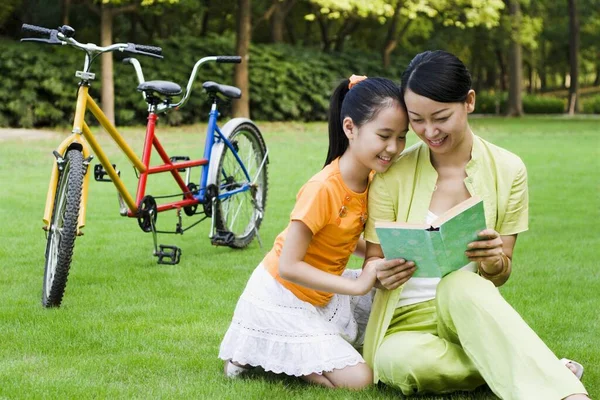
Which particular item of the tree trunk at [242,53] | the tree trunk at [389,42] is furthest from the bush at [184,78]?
the tree trunk at [242,53]

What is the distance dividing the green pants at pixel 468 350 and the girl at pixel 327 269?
232mm

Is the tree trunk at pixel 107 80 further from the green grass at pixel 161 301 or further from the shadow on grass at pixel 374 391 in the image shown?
the shadow on grass at pixel 374 391

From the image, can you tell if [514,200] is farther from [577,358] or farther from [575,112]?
[575,112]

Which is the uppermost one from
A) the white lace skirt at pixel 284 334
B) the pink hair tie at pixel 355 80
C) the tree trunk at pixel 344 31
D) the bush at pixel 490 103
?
the tree trunk at pixel 344 31

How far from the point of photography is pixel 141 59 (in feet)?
79.5

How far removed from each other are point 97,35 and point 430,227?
75.9 feet

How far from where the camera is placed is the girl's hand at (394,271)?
344cm

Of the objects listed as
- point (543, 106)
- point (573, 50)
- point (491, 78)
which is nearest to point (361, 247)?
point (573, 50)

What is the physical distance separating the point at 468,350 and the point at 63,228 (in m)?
2.55

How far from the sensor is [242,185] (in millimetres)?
7379

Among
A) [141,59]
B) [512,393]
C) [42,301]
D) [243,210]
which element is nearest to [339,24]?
[141,59]

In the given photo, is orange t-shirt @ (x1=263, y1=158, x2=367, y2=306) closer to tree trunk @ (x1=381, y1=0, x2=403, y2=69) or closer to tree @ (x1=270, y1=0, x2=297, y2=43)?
tree @ (x1=270, y1=0, x2=297, y2=43)

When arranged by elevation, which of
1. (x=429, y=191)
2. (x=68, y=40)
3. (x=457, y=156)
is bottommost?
(x=429, y=191)

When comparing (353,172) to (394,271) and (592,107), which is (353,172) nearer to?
(394,271)
